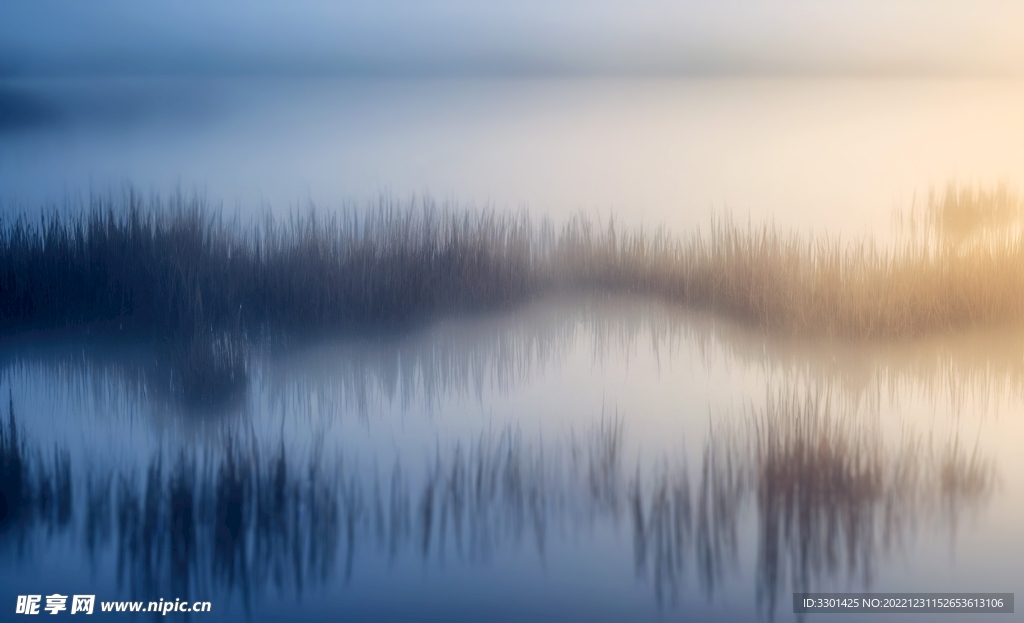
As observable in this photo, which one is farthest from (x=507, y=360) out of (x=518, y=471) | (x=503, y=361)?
(x=518, y=471)

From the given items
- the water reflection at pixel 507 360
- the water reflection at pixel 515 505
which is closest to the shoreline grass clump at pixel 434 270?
the water reflection at pixel 507 360

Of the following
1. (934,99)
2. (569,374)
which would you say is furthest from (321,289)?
(934,99)

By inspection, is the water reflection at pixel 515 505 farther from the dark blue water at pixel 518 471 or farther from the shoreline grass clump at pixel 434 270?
the shoreline grass clump at pixel 434 270

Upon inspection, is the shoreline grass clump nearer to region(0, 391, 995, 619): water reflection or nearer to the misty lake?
the misty lake

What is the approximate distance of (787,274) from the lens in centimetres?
107

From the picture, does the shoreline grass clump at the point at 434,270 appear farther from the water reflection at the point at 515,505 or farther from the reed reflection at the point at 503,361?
the water reflection at the point at 515,505

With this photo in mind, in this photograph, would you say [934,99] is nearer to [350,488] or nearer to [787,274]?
[787,274]

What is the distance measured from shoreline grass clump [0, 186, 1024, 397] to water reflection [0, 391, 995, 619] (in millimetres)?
232

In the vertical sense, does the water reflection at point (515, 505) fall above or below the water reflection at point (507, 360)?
below

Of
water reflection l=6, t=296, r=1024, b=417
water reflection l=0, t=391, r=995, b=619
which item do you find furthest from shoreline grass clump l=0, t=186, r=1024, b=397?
water reflection l=0, t=391, r=995, b=619

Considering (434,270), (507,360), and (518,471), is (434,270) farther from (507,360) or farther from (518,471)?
(518,471)

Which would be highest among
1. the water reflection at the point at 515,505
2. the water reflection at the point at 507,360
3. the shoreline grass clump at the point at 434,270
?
the shoreline grass clump at the point at 434,270

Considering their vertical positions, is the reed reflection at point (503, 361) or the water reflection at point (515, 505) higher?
the reed reflection at point (503, 361)

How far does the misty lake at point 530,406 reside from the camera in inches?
41.9
